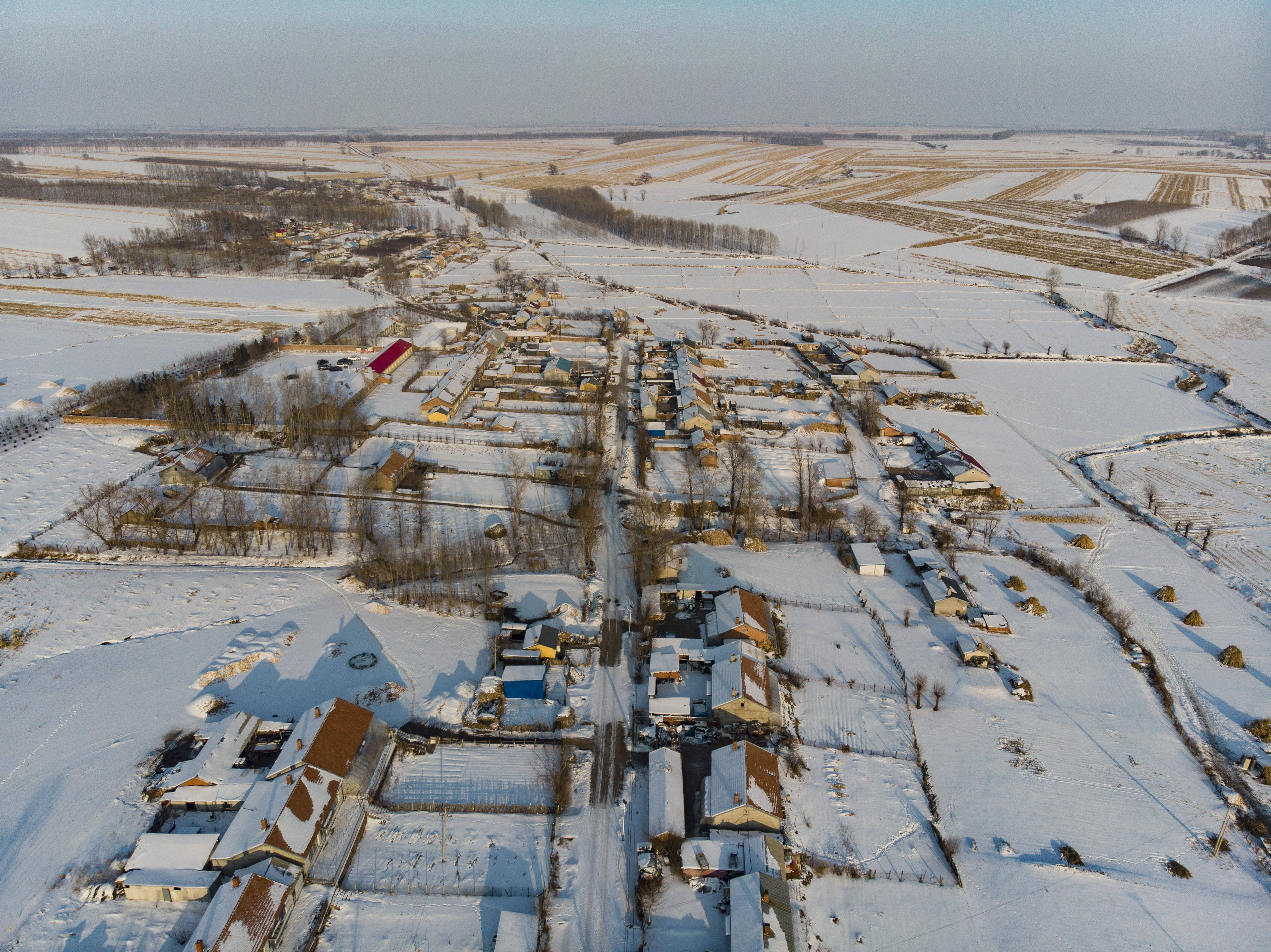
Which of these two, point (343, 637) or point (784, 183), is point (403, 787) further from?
point (784, 183)

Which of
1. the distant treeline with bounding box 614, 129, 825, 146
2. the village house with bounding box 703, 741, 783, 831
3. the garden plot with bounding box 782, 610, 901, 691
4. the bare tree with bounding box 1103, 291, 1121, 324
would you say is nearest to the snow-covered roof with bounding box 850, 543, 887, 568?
the garden plot with bounding box 782, 610, 901, 691

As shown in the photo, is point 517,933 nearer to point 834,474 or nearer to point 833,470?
point 834,474

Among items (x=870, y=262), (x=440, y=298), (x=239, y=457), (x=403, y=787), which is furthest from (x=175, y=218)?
(x=403, y=787)

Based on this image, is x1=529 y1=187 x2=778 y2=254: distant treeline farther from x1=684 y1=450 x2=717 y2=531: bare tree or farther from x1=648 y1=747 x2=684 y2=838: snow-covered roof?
x1=648 y1=747 x2=684 y2=838: snow-covered roof

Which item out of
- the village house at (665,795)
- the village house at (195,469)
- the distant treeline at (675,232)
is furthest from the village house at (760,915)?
the distant treeline at (675,232)

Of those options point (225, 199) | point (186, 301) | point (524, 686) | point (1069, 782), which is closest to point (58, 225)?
point (225, 199)
